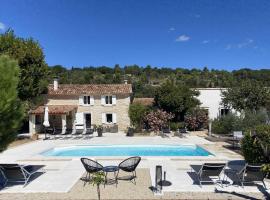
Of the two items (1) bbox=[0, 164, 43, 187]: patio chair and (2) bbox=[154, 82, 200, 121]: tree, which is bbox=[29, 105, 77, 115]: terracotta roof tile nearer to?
(2) bbox=[154, 82, 200, 121]: tree

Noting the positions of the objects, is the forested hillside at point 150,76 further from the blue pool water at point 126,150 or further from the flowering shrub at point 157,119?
the blue pool water at point 126,150

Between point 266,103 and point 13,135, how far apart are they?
80.2 feet

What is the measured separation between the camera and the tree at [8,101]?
8.11 meters

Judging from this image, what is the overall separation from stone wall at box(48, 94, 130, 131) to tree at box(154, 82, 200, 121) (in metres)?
3.78

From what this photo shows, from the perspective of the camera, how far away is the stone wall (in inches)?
1280

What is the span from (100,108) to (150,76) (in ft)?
145

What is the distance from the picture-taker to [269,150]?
402 inches

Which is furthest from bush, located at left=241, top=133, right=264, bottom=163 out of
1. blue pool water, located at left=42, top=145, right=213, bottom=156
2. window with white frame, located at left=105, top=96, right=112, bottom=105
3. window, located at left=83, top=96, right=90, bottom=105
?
window, located at left=83, top=96, right=90, bottom=105

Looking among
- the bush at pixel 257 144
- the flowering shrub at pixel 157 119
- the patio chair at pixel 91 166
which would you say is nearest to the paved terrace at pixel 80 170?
the patio chair at pixel 91 166

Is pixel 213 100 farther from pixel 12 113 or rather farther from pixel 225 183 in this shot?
pixel 12 113

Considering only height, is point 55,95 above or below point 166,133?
above

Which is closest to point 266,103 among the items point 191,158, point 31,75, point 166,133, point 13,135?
point 166,133

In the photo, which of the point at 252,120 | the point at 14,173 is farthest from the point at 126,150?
the point at 14,173

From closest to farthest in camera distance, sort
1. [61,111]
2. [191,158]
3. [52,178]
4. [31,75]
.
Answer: [52,178], [191,158], [31,75], [61,111]
